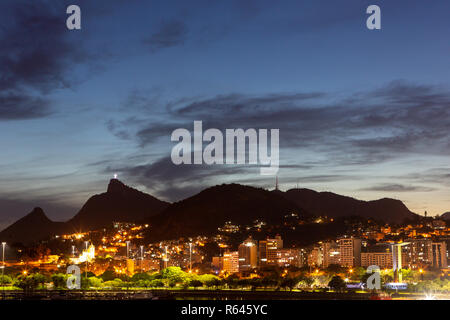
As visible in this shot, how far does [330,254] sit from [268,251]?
15.1 metres

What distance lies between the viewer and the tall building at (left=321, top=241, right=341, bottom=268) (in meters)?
136

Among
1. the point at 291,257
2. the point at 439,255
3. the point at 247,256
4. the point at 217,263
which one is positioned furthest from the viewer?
the point at 247,256

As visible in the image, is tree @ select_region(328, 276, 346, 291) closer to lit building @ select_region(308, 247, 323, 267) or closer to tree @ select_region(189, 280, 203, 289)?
tree @ select_region(189, 280, 203, 289)

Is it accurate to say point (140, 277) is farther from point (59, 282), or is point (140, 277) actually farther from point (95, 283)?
point (59, 282)

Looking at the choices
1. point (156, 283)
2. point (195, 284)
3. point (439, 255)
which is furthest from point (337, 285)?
point (439, 255)

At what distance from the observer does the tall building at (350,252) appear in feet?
446

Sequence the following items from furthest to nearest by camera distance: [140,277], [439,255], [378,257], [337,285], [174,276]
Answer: [378,257]
[439,255]
[140,277]
[174,276]
[337,285]

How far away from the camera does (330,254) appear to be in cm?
13725

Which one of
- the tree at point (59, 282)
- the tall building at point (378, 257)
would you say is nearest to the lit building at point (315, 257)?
the tall building at point (378, 257)

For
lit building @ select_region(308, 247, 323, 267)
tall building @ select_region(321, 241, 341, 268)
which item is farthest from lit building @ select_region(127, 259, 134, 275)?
tall building @ select_region(321, 241, 341, 268)

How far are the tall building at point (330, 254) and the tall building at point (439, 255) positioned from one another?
18.3 m

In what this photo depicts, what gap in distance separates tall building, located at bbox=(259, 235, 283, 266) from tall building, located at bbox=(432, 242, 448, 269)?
3144cm

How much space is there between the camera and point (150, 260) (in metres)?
127
